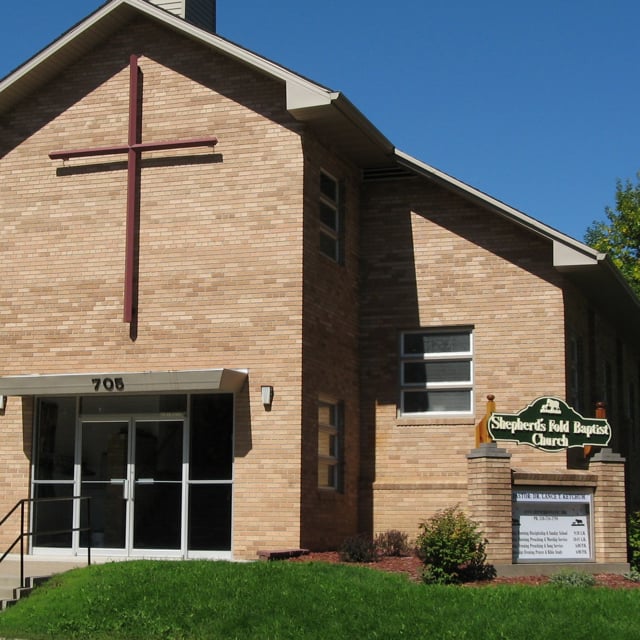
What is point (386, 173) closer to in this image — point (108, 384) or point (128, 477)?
point (108, 384)

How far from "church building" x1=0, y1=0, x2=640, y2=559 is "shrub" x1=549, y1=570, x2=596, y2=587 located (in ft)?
5.35

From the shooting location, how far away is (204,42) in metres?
19.1

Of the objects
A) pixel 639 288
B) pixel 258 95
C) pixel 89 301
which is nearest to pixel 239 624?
pixel 89 301

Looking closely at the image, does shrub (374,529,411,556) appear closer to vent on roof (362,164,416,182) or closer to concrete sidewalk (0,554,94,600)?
concrete sidewalk (0,554,94,600)

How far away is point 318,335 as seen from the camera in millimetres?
18969

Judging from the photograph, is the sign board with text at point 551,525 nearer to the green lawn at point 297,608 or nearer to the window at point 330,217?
the green lawn at point 297,608

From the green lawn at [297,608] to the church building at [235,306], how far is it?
348cm

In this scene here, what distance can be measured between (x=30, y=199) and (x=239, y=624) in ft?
34.1

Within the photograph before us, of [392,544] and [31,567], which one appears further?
[392,544]

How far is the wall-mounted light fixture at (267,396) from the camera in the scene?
1792 cm

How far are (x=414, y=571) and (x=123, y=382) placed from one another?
18.3 ft

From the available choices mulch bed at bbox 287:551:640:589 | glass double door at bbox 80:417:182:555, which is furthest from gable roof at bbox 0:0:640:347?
mulch bed at bbox 287:551:640:589

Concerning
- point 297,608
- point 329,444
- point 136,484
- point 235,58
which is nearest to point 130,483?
point 136,484

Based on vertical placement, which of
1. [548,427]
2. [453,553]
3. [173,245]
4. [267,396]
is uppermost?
[173,245]
